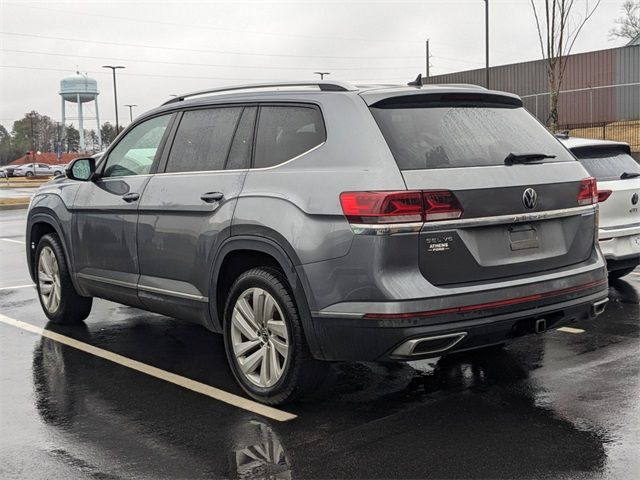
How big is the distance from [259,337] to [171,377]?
1.04 meters

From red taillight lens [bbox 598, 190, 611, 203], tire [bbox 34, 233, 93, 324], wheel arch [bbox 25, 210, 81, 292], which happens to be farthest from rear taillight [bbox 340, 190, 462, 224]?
red taillight lens [bbox 598, 190, 611, 203]

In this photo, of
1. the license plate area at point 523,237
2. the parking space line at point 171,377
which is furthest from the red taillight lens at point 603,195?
the parking space line at point 171,377

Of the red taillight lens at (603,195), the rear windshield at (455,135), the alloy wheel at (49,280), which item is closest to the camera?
the rear windshield at (455,135)

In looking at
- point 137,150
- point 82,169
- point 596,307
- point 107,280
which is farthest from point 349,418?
point 82,169

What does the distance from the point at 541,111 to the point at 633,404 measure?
3370 centimetres

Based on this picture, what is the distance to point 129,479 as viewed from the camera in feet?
12.2

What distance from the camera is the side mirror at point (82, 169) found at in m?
6.49

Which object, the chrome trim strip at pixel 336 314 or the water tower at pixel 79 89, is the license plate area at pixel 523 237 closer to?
the chrome trim strip at pixel 336 314

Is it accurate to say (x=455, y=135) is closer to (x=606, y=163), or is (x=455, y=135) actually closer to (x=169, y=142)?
(x=169, y=142)

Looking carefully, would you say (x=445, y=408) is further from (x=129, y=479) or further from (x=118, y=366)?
(x=118, y=366)

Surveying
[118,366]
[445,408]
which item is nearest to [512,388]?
[445,408]

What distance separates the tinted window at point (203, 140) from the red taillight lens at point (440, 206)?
5.29 feet

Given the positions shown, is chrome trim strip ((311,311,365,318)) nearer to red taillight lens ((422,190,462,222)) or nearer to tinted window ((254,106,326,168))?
red taillight lens ((422,190,462,222))

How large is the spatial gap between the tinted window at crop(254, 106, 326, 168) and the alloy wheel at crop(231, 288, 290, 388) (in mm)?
824
